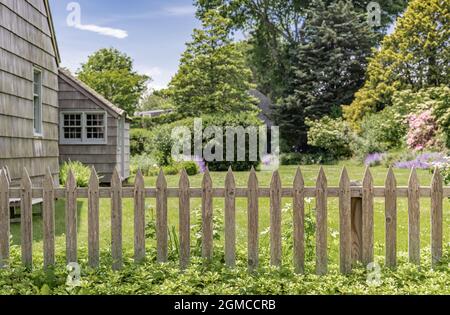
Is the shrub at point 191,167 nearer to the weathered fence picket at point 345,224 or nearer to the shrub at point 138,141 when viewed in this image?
the shrub at point 138,141

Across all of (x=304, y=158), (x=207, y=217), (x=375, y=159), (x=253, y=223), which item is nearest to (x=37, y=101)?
(x=207, y=217)

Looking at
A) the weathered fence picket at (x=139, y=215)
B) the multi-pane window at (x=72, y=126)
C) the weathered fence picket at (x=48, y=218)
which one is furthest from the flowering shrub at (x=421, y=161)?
the weathered fence picket at (x=48, y=218)

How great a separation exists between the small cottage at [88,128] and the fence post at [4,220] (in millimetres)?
10575

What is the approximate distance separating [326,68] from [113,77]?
41.5 ft

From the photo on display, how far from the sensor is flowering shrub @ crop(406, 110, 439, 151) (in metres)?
19.2

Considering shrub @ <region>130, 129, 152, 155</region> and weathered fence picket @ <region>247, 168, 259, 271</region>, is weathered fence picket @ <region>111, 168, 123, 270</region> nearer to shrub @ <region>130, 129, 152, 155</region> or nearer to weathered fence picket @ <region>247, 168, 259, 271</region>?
weathered fence picket @ <region>247, 168, 259, 271</region>

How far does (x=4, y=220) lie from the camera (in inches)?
213

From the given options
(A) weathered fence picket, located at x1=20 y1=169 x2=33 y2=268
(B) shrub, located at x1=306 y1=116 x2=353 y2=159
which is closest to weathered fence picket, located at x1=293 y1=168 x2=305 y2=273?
(A) weathered fence picket, located at x1=20 y1=169 x2=33 y2=268

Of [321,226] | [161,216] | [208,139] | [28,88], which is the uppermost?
[28,88]

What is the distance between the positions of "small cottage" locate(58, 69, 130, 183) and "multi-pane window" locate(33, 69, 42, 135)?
14.7 ft

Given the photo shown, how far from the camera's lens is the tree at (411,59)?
2542 cm

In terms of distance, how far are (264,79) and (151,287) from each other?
3962 centimetres

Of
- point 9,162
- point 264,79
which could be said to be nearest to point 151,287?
point 9,162

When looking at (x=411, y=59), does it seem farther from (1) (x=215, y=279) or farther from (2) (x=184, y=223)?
(1) (x=215, y=279)
